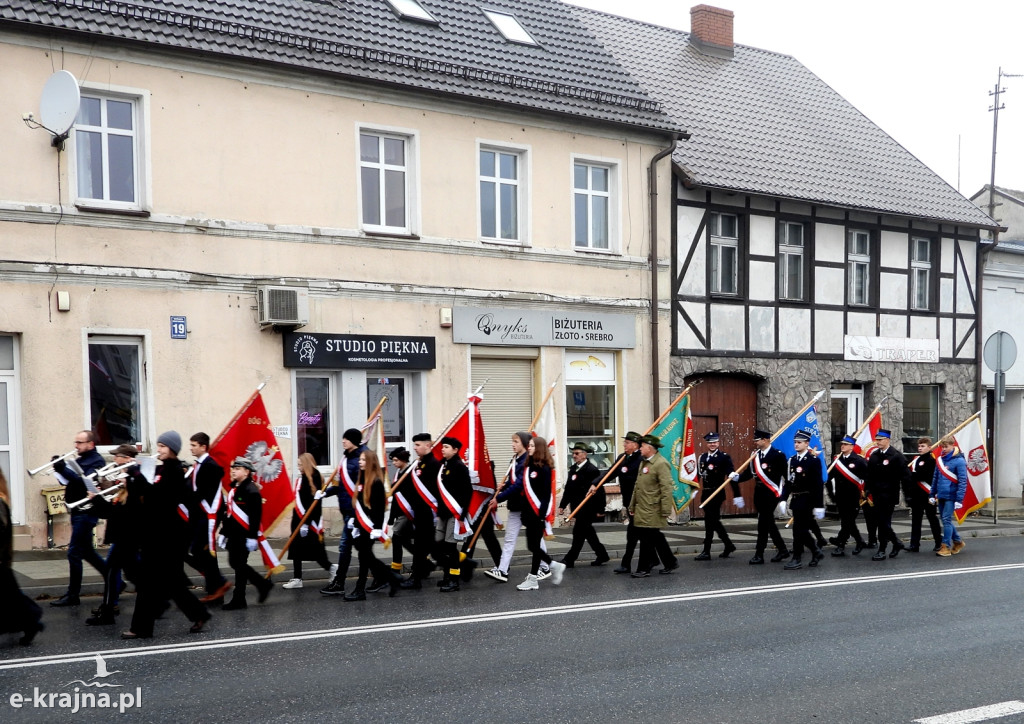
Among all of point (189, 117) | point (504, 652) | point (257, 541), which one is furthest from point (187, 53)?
point (504, 652)

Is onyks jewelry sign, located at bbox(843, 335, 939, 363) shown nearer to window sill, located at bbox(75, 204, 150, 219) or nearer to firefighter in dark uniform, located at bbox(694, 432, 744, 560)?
firefighter in dark uniform, located at bbox(694, 432, 744, 560)

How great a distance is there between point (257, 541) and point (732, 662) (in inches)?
185

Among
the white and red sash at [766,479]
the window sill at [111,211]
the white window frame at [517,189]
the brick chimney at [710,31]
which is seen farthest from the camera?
the brick chimney at [710,31]

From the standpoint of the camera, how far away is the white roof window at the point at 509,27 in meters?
19.1

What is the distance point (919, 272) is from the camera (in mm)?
23969

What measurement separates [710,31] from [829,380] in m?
8.69

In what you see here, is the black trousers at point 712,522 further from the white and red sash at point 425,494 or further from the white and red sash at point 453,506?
the white and red sash at point 425,494

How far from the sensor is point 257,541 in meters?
10.6

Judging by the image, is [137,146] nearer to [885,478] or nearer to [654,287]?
[654,287]

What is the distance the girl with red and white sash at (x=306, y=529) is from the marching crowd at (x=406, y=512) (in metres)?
0.01

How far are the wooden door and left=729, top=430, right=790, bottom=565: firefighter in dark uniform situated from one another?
4.97 m

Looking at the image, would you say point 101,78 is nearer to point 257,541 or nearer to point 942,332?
point 257,541

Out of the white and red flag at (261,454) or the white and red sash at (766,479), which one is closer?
the white and red flag at (261,454)

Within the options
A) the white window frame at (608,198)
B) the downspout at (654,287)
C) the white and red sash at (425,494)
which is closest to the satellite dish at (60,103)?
the white and red sash at (425,494)
